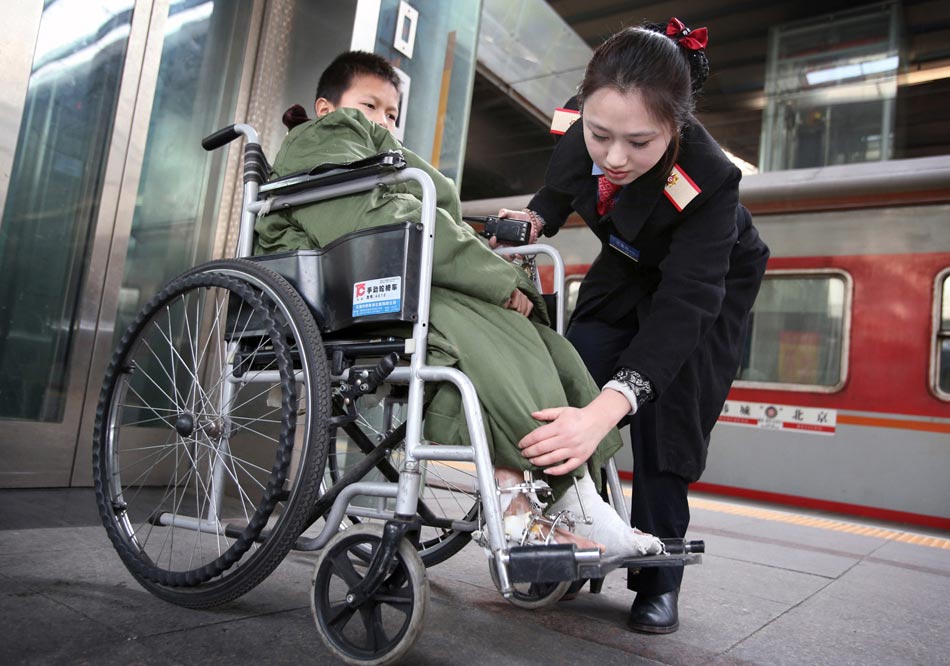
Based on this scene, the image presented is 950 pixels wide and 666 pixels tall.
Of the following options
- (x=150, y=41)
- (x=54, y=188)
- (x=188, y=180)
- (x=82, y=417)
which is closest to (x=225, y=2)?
(x=150, y=41)

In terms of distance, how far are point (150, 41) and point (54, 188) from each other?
0.74m

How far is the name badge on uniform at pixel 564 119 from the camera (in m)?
1.91

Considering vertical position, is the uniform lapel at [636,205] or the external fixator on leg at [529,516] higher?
the uniform lapel at [636,205]

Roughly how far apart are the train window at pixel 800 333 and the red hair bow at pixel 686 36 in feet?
12.2

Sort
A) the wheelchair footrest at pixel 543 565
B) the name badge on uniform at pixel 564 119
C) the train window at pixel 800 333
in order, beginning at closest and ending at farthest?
the wheelchair footrest at pixel 543 565
the name badge on uniform at pixel 564 119
the train window at pixel 800 333

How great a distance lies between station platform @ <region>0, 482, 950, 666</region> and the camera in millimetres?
1275

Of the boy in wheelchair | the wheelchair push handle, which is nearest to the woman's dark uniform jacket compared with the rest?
the boy in wheelchair

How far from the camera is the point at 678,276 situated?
1.59 metres

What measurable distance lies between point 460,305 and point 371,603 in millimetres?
563

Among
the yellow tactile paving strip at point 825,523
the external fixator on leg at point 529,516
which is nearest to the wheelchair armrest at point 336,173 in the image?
the external fixator on leg at point 529,516

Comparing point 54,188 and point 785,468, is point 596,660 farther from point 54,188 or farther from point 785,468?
point 785,468

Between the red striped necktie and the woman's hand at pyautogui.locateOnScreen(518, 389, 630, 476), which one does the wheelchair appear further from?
the red striped necktie

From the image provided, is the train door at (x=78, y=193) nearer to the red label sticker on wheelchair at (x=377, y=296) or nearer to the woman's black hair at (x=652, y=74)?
the red label sticker on wheelchair at (x=377, y=296)

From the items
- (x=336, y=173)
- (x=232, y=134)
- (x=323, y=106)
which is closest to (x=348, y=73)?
(x=323, y=106)
